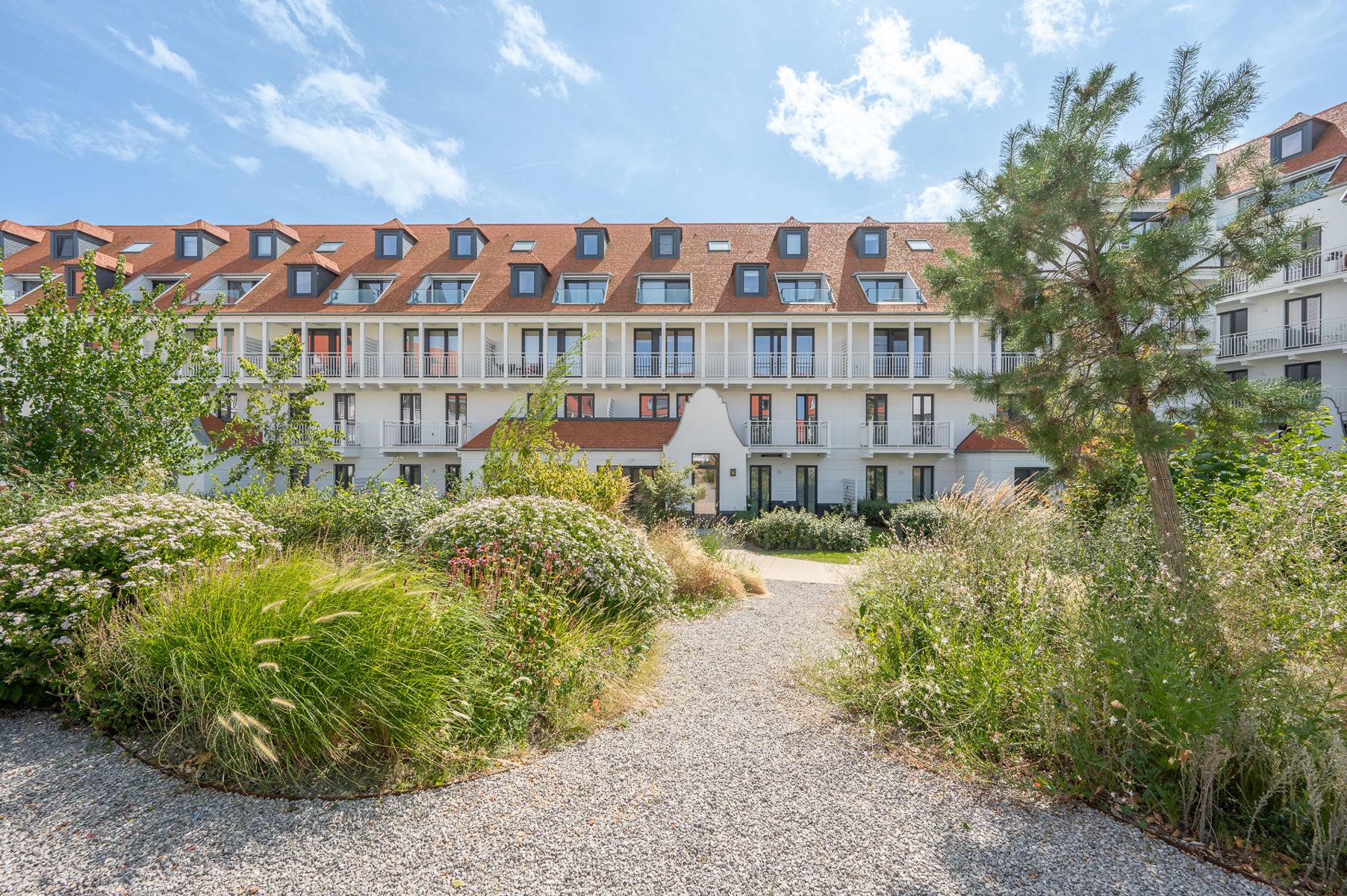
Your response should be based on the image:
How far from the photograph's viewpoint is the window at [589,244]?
2612 cm

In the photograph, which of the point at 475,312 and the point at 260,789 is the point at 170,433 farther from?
the point at 475,312

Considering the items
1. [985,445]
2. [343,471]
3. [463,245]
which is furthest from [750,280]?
[343,471]

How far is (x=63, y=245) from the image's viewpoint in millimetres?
26453

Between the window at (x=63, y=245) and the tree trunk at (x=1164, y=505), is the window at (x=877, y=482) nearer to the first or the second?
the tree trunk at (x=1164, y=505)

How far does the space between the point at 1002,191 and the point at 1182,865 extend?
5.33 m

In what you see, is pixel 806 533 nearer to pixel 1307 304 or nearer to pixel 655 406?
pixel 655 406

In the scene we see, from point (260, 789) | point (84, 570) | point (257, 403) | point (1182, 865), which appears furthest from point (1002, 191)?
point (257, 403)

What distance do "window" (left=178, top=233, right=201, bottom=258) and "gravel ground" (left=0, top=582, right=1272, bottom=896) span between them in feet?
98.1

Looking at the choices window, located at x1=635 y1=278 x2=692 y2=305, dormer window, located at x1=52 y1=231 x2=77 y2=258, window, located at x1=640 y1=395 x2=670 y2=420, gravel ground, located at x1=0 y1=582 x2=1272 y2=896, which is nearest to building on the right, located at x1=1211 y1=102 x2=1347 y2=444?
window, located at x1=635 y1=278 x2=692 y2=305

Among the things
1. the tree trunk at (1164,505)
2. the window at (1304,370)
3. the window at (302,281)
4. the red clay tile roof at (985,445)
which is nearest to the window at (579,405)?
the window at (302,281)

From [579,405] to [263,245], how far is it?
1661 cm

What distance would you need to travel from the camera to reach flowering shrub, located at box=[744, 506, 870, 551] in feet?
54.7

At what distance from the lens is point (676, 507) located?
1401cm

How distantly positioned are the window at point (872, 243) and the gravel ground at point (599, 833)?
80.3ft
